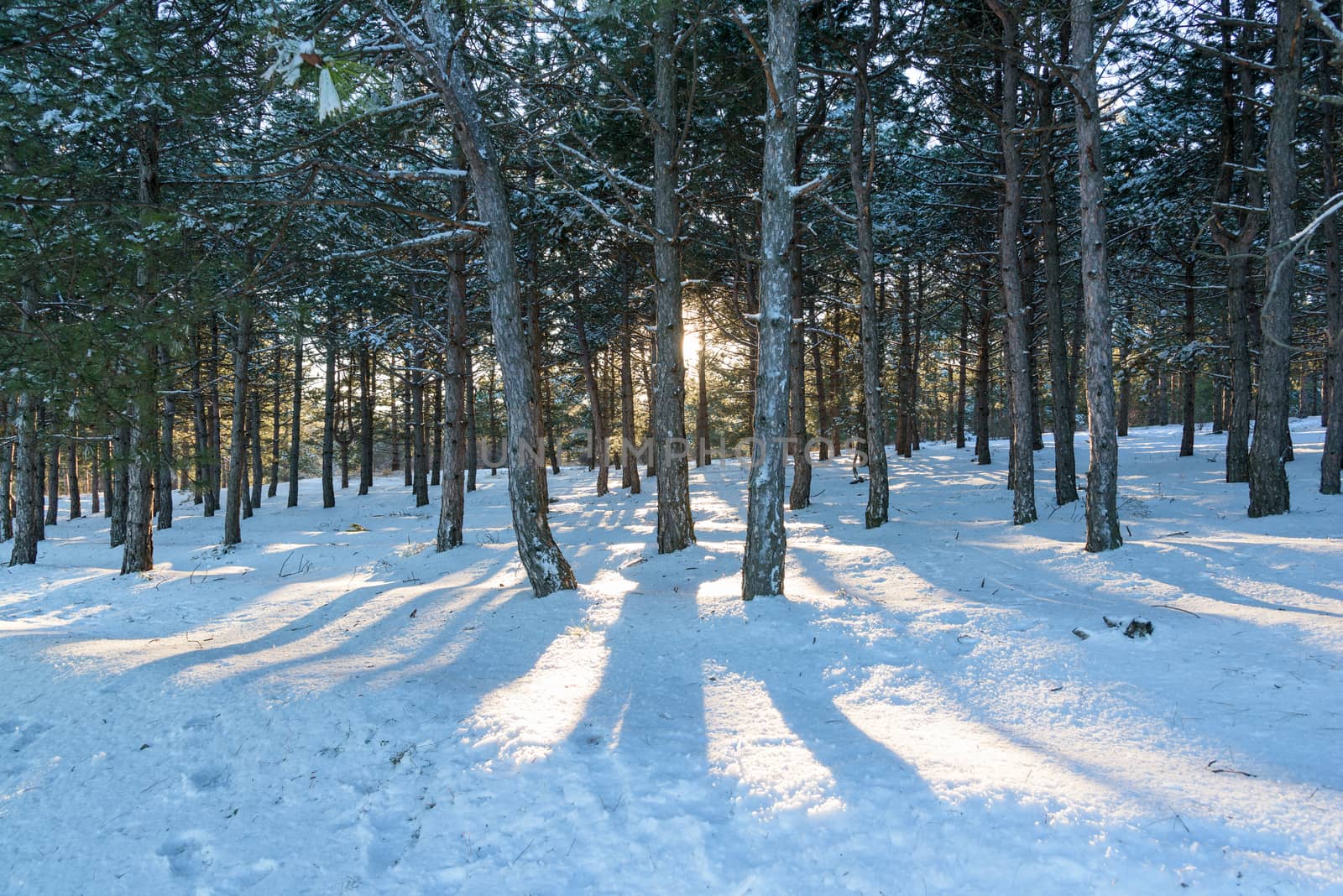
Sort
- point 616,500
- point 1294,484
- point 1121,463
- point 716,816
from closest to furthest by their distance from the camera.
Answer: point 716,816, point 1294,484, point 1121,463, point 616,500

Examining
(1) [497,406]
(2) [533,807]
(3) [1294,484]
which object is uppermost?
(1) [497,406]

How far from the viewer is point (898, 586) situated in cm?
687

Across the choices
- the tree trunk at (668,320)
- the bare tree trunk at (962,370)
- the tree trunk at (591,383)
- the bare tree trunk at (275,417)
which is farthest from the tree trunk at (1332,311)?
the bare tree trunk at (275,417)

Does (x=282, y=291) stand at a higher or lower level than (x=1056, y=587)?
higher

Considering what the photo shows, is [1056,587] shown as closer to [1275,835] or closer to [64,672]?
[1275,835]

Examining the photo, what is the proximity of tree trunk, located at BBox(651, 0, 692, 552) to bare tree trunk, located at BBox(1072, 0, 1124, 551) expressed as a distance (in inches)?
202

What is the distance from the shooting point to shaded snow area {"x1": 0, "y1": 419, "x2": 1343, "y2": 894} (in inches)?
99.8

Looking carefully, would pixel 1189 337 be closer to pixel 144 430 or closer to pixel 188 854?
pixel 188 854

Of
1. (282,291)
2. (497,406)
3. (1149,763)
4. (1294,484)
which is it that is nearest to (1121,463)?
A: (1294,484)

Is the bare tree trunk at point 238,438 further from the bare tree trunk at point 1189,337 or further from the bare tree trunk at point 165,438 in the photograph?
the bare tree trunk at point 1189,337

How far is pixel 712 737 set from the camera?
3566mm

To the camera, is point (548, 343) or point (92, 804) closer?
point (92, 804)

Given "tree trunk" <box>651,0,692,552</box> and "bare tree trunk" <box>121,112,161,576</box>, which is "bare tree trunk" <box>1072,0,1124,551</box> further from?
"bare tree trunk" <box>121,112,161,576</box>

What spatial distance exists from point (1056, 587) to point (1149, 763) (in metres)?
3.74
